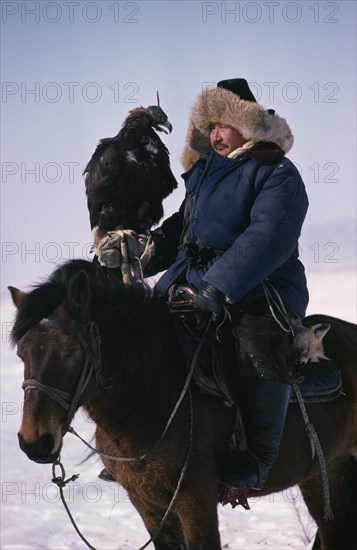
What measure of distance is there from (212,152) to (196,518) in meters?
2.33

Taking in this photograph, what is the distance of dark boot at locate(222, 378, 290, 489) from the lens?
4.89 metres

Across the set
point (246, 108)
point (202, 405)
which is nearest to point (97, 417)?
point (202, 405)

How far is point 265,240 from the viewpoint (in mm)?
4969

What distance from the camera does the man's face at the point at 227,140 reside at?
5605 millimetres

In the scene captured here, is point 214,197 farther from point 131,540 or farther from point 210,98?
point 131,540

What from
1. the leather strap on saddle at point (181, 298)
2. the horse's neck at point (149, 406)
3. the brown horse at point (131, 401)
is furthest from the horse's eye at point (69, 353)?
the leather strap on saddle at point (181, 298)

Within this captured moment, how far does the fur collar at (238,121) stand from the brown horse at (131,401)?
129cm

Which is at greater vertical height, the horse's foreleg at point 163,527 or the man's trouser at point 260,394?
the man's trouser at point 260,394

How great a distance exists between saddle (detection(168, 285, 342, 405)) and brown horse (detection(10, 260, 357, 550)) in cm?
8

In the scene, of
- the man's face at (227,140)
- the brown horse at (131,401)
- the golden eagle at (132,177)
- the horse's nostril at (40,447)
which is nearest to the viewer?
the horse's nostril at (40,447)

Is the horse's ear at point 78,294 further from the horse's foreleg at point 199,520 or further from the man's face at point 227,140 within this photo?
the man's face at point 227,140

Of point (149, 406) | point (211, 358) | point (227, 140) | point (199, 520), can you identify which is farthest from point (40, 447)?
point (227, 140)

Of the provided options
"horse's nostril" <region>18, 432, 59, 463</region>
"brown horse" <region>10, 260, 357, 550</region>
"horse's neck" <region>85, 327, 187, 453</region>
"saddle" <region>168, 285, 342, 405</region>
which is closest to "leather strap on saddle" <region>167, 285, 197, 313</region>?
"saddle" <region>168, 285, 342, 405</region>

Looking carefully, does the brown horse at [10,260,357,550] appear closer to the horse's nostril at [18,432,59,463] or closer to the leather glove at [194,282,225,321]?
the horse's nostril at [18,432,59,463]
